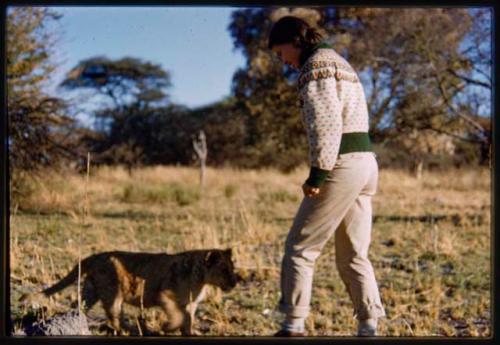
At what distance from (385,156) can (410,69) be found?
8.81 meters

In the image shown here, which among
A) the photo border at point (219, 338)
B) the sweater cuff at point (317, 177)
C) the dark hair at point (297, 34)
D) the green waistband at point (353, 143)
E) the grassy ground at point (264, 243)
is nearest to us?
the photo border at point (219, 338)

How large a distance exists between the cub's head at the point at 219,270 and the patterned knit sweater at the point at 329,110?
155 centimetres

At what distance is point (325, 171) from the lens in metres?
3.72

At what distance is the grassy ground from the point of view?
5.71m

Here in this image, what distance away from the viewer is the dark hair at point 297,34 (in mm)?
3980

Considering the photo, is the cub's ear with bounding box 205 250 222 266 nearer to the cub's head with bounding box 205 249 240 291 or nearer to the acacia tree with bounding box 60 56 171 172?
the cub's head with bounding box 205 249 240 291

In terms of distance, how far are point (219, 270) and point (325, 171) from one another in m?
1.65

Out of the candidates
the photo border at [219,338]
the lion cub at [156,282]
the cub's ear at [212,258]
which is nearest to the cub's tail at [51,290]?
the lion cub at [156,282]

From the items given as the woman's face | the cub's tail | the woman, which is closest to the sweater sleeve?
the woman

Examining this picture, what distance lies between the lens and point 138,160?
2444cm

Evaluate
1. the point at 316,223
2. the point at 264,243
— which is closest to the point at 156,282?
the point at 316,223

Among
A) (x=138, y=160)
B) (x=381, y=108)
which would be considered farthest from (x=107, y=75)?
(x=381, y=108)

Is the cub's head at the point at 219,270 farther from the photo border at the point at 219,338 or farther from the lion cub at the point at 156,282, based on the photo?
the photo border at the point at 219,338
